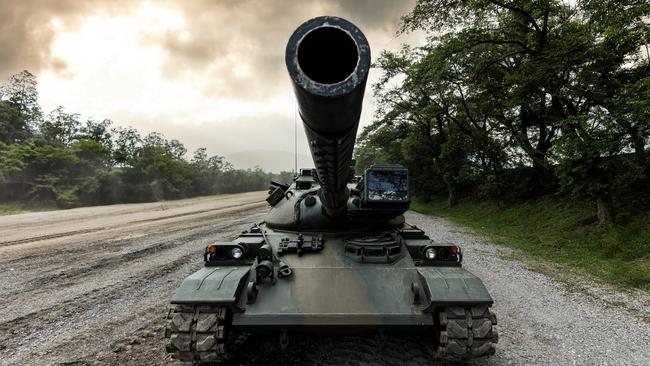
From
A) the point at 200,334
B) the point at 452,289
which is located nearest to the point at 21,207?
the point at 200,334

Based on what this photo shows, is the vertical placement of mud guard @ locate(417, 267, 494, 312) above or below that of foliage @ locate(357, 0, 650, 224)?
below

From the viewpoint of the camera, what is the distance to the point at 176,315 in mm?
4293

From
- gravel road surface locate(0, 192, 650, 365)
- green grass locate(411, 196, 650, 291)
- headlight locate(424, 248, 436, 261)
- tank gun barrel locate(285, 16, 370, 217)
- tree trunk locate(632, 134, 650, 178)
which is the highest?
tree trunk locate(632, 134, 650, 178)

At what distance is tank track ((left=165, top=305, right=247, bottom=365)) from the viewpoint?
4152 mm

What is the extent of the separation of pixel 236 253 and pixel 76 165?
36059 millimetres

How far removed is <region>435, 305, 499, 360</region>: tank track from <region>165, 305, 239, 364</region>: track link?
2355mm

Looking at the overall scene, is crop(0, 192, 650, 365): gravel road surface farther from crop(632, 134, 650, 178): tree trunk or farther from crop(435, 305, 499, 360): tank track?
crop(632, 134, 650, 178): tree trunk

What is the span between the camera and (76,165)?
34.7m

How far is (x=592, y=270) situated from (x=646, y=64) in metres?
7.04

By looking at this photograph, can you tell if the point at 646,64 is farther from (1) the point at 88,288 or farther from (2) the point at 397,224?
(1) the point at 88,288

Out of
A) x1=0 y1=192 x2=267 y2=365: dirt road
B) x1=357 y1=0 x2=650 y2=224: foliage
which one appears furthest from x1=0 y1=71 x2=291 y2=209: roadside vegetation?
x1=357 y1=0 x2=650 y2=224: foliage

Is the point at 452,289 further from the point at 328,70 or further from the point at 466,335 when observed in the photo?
the point at 328,70

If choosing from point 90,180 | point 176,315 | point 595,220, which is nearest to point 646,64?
point 595,220

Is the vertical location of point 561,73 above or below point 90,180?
above
